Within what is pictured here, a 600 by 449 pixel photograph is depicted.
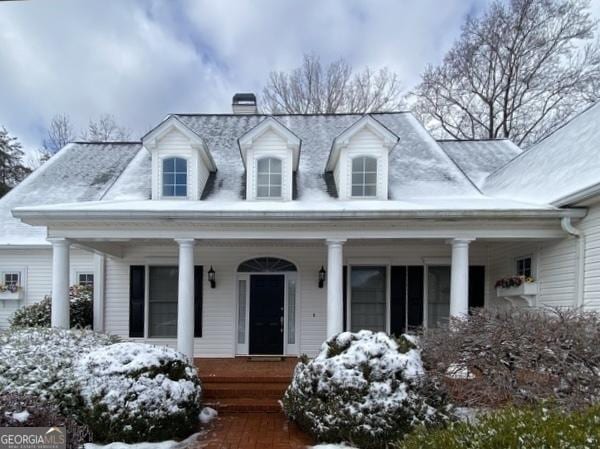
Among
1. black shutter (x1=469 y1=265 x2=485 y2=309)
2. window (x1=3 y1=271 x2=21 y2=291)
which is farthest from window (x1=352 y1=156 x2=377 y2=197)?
window (x1=3 y1=271 x2=21 y2=291)

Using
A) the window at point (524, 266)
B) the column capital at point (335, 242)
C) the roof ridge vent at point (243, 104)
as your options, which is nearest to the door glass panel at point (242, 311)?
the column capital at point (335, 242)

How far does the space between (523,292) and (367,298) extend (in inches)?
130

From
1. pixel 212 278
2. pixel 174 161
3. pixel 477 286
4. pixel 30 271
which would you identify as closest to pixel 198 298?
pixel 212 278

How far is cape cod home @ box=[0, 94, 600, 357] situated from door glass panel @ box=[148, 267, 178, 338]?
0.03 m

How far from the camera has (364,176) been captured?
865 cm

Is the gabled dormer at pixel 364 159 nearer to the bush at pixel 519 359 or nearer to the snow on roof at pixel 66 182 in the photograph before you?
the bush at pixel 519 359

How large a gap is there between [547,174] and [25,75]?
14.7 metres

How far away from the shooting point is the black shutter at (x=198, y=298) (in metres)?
9.27

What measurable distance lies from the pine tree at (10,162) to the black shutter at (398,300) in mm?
25571

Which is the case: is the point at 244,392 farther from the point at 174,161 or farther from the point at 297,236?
the point at 174,161

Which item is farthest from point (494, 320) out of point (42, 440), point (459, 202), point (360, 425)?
point (42, 440)

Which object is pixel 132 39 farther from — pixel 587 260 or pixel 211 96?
pixel 587 260

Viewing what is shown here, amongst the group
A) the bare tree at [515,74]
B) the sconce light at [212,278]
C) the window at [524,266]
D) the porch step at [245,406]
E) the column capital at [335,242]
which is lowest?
the porch step at [245,406]

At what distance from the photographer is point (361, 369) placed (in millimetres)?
5109
